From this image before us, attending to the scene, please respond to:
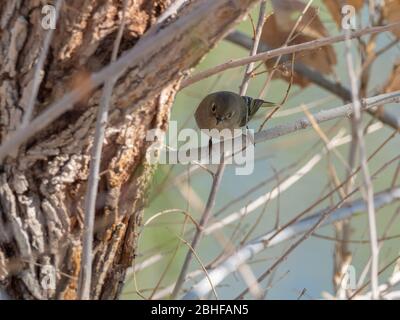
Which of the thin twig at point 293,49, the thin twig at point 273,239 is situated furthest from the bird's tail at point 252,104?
the thin twig at point 293,49

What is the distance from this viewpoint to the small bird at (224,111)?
10.6 feet

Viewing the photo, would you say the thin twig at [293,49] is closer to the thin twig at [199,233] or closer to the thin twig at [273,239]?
the thin twig at [199,233]

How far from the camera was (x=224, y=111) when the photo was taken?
10.9 ft

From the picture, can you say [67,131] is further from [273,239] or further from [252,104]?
[252,104]

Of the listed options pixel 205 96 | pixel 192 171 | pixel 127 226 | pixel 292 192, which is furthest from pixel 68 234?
pixel 292 192

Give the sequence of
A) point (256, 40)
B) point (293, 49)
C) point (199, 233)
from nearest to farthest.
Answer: point (293, 49), point (199, 233), point (256, 40)

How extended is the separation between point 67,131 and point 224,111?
159cm

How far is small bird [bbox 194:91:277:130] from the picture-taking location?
324 centimetres

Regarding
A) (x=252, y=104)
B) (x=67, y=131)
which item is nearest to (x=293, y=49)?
(x=67, y=131)

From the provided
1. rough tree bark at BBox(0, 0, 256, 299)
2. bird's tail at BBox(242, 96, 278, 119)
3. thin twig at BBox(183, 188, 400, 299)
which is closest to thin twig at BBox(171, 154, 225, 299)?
thin twig at BBox(183, 188, 400, 299)

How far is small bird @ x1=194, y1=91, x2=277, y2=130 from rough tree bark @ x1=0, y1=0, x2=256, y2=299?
1361mm

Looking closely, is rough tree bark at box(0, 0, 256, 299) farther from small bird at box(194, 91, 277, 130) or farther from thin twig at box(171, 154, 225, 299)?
small bird at box(194, 91, 277, 130)
